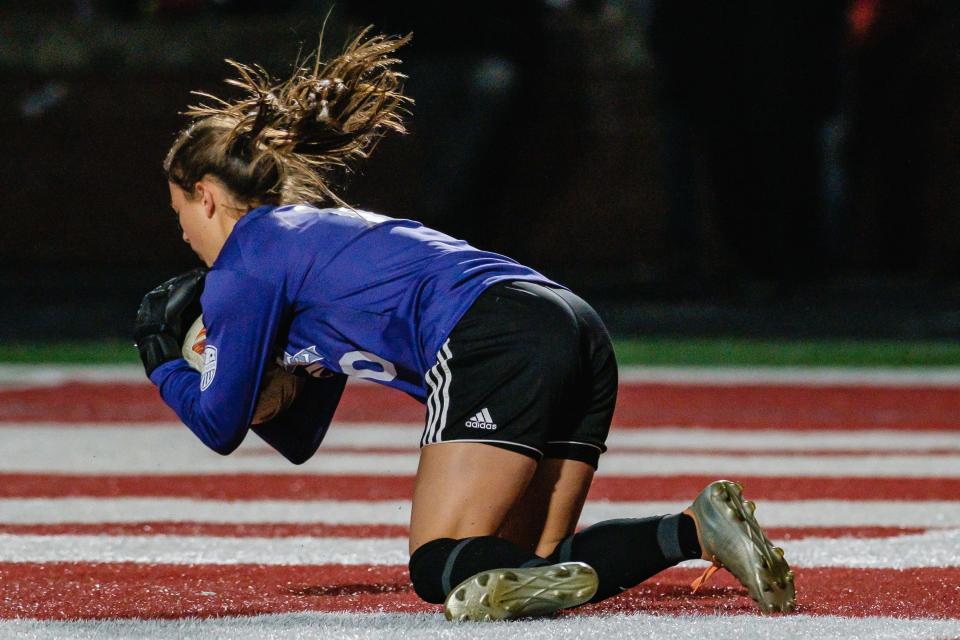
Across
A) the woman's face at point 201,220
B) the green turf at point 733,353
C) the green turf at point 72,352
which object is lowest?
the green turf at point 72,352

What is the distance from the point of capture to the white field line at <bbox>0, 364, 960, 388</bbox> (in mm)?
8422

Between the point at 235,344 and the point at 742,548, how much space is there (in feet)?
3.36

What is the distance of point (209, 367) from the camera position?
3.49 m

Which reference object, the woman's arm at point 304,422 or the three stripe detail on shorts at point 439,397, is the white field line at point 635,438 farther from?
the three stripe detail on shorts at point 439,397

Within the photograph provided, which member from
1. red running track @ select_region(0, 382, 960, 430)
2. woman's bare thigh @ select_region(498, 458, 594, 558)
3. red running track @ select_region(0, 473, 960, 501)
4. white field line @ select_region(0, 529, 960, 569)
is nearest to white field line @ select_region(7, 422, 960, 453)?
red running track @ select_region(0, 382, 960, 430)

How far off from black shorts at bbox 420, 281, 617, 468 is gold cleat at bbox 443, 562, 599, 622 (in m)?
0.29

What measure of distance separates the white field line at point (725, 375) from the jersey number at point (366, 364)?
497 centimetres

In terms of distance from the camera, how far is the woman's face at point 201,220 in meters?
3.65

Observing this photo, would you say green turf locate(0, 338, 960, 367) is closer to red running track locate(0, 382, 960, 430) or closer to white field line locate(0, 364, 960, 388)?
white field line locate(0, 364, 960, 388)

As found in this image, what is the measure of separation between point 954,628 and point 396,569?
4.34ft

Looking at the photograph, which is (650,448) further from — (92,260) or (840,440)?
(92,260)

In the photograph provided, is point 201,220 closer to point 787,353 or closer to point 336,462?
point 336,462

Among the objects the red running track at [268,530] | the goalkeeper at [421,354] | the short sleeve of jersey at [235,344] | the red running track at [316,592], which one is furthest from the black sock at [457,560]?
the red running track at [268,530]

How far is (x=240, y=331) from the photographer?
3.45m
